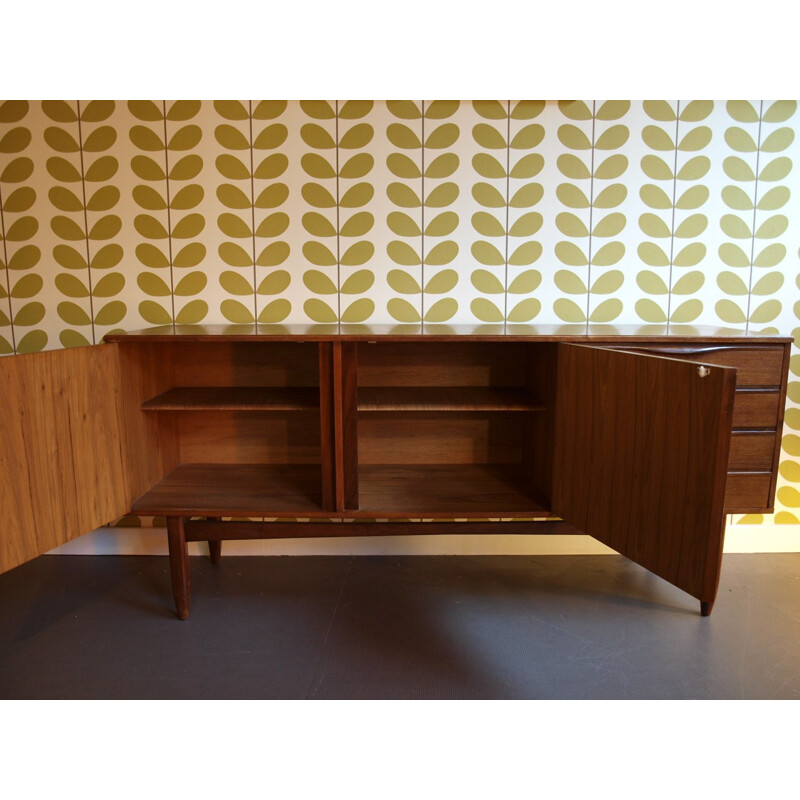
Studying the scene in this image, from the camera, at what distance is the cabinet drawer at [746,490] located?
74.9 inches

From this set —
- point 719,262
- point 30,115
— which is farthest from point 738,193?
point 30,115

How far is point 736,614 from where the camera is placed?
2.06 metres

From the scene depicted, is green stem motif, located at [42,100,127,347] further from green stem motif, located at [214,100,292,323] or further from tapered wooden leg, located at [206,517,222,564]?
tapered wooden leg, located at [206,517,222,564]

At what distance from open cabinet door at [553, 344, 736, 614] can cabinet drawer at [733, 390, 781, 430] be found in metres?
0.54

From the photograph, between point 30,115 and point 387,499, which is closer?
point 387,499

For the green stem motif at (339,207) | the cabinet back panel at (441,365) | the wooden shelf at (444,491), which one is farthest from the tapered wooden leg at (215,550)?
the green stem motif at (339,207)

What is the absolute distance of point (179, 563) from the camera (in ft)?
6.57

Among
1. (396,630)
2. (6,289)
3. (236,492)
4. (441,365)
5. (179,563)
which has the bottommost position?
(396,630)

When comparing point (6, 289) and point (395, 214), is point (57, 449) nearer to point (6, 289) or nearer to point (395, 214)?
point (6, 289)

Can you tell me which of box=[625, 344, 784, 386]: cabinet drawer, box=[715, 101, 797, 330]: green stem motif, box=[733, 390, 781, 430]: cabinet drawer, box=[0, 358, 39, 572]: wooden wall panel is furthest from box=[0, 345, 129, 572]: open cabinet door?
box=[715, 101, 797, 330]: green stem motif

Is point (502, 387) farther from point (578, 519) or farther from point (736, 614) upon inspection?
point (736, 614)

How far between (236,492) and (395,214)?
1181 millimetres

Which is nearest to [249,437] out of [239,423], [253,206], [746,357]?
[239,423]

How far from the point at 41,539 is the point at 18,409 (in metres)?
0.35
